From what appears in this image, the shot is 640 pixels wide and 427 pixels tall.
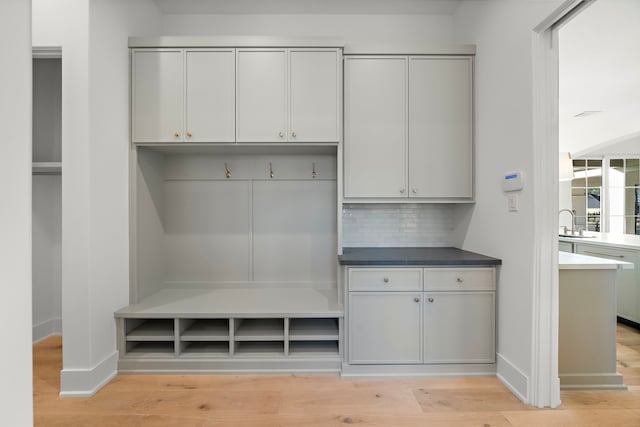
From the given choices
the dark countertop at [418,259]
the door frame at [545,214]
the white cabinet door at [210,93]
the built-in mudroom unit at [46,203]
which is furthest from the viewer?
the built-in mudroom unit at [46,203]

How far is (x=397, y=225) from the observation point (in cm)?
299

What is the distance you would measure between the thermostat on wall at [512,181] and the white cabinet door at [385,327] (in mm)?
917

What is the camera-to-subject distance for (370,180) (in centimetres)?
260

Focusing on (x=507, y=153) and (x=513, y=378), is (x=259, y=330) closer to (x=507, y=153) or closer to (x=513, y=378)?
(x=513, y=378)

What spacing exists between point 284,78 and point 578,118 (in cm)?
562

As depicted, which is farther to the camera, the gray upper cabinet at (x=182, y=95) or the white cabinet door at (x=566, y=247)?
the white cabinet door at (x=566, y=247)

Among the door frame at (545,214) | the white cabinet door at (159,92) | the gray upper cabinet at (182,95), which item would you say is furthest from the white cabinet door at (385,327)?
the white cabinet door at (159,92)

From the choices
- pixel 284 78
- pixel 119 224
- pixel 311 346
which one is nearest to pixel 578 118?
pixel 284 78

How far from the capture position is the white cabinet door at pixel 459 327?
7.51 feet

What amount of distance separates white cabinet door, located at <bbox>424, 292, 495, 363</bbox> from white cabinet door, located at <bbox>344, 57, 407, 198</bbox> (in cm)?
88

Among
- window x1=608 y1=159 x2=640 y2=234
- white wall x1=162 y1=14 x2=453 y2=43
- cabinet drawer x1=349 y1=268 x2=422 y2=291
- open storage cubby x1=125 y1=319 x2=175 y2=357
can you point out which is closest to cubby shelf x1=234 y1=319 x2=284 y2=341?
open storage cubby x1=125 y1=319 x2=175 y2=357

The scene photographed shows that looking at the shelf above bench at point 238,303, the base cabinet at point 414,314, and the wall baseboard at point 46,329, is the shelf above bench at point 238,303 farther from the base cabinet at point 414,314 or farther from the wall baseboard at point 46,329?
the wall baseboard at point 46,329

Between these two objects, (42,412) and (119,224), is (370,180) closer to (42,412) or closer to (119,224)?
(119,224)

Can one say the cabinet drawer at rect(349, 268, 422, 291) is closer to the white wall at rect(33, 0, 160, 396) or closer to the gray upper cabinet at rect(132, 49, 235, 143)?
the gray upper cabinet at rect(132, 49, 235, 143)
